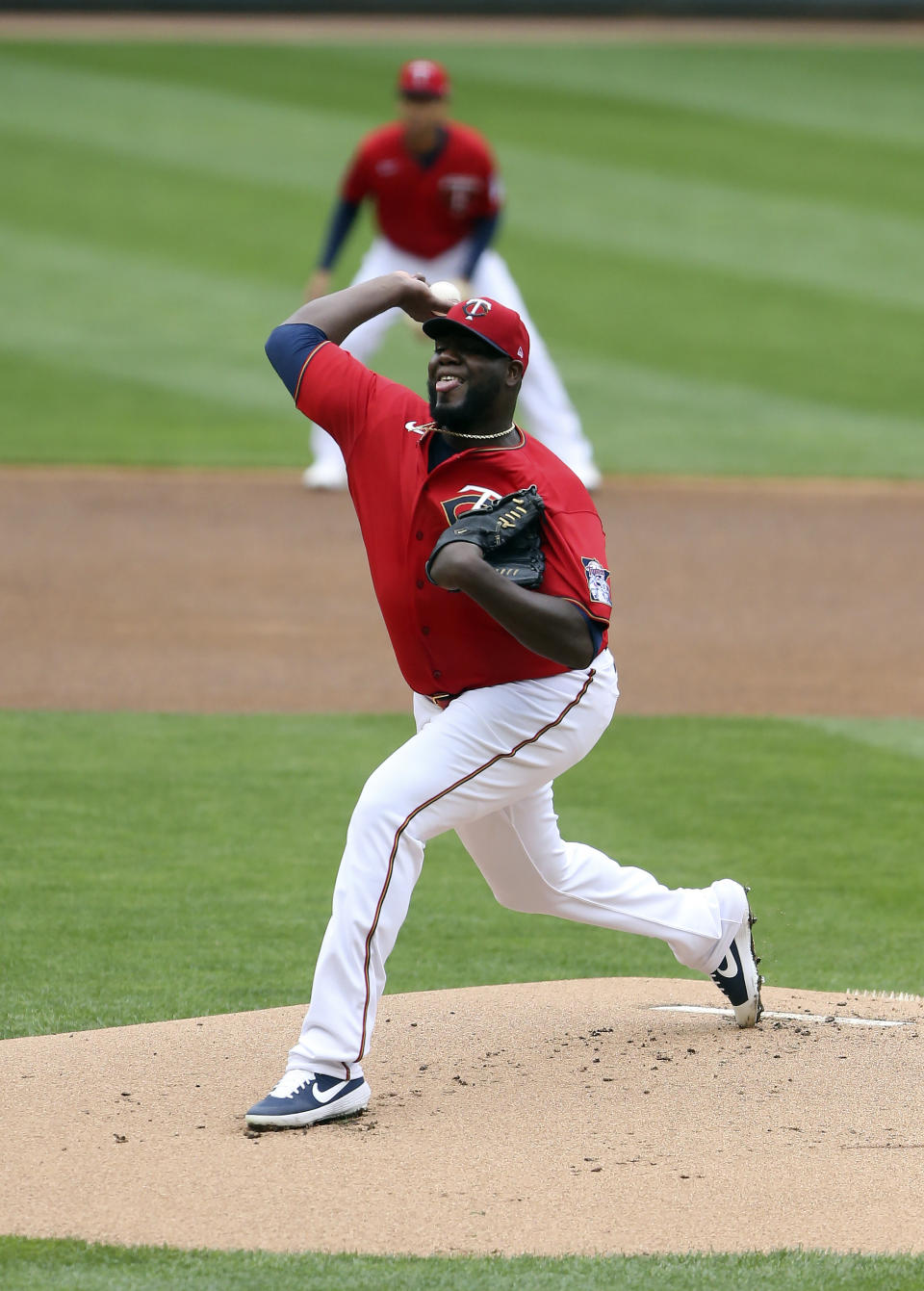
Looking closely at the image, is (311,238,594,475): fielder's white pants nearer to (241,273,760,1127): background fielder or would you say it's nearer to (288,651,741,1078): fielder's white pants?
(241,273,760,1127): background fielder

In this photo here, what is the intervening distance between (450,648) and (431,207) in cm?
734

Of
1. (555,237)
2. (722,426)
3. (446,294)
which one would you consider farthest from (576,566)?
(555,237)

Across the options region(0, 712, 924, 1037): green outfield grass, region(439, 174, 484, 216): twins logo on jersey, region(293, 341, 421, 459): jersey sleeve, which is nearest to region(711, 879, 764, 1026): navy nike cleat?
region(0, 712, 924, 1037): green outfield grass

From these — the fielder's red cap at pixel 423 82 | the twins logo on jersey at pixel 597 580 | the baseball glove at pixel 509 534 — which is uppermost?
the fielder's red cap at pixel 423 82

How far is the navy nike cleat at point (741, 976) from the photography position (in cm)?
478

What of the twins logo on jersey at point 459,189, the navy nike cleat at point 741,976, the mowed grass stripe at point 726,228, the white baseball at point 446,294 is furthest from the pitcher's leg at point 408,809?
the mowed grass stripe at point 726,228

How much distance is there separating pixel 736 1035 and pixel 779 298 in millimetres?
13030

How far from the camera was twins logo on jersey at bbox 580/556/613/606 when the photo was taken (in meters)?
4.11

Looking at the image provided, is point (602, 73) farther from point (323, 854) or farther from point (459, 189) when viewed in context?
point (323, 854)

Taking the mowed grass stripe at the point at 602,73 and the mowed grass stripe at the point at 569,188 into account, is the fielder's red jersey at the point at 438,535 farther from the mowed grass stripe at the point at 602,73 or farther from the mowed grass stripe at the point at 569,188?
the mowed grass stripe at the point at 602,73

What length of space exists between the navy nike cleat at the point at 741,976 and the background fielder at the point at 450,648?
1.45 feet

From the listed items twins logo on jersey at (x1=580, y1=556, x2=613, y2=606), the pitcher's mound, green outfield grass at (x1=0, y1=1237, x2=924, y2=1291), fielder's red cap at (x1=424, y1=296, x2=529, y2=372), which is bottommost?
the pitcher's mound

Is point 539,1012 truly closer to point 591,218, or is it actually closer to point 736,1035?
point 736,1035

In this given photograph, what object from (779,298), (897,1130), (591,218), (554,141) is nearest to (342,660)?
(897,1130)
